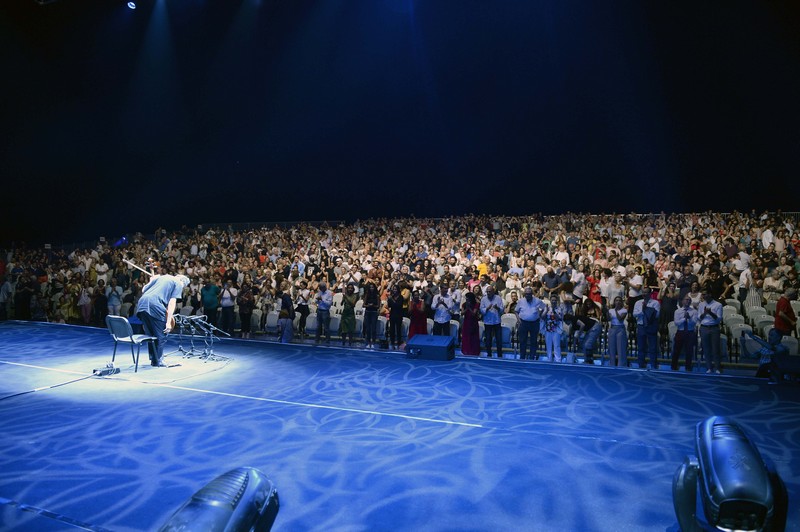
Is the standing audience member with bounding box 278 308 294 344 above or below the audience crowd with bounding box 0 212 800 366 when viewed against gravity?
below

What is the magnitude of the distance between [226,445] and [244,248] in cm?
1339

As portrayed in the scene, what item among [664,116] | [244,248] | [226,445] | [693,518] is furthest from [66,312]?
[664,116]

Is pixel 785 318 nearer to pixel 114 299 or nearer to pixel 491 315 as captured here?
pixel 491 315

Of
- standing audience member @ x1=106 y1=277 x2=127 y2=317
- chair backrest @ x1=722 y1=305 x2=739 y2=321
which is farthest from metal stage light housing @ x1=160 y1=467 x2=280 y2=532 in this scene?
standing audience member @ x1=106 y1=277 x2=127 y2=317

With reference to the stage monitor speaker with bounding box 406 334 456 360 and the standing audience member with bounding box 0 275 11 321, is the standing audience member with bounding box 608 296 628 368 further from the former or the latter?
the standing audience member with bounding box 0 275 11 321

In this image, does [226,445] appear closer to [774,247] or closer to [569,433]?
[569,433]

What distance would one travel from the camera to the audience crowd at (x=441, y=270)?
9789 millimetres

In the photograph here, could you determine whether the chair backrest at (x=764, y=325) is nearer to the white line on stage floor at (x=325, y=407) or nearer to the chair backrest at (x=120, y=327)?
the white line on stage floor at (x=325, y=407)

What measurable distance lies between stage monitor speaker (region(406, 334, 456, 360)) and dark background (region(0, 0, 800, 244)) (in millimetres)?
15662

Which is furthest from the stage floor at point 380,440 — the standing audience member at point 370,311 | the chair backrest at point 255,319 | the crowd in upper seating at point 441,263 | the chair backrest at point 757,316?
the chair backrest at point 255,319

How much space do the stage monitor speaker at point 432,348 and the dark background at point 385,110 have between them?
15662 mm

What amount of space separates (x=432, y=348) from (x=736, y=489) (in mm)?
6327

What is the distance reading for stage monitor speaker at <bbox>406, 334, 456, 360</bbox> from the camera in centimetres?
827

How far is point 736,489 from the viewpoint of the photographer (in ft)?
6.74
